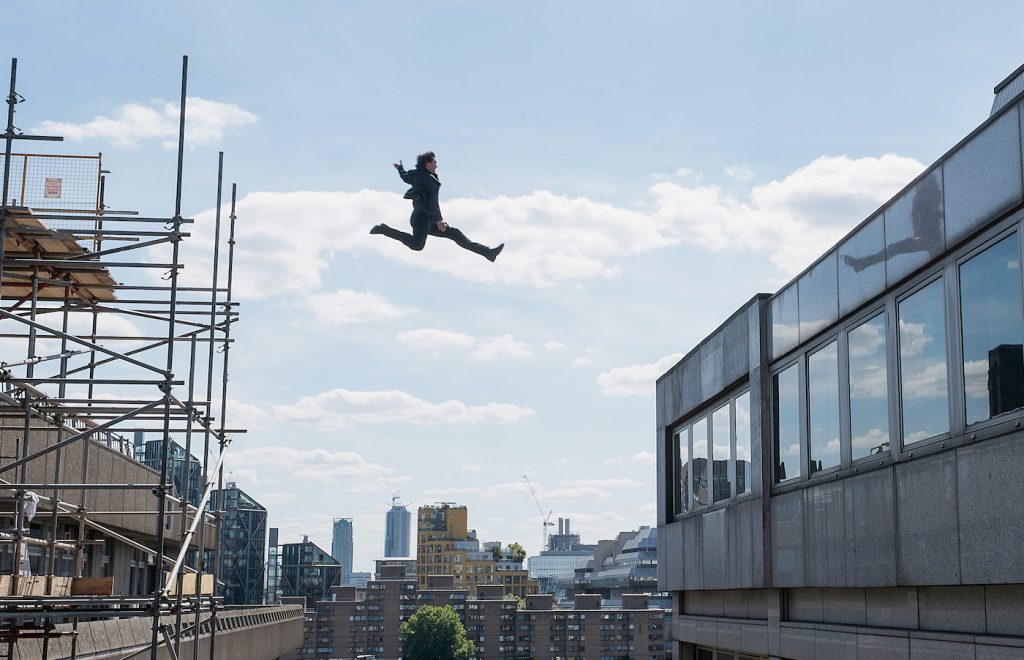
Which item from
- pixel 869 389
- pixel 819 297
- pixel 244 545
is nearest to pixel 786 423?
pixel 819 297

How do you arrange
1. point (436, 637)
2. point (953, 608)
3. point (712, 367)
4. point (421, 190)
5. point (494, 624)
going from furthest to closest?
1. point (494, 624)
2. point (436, 637)
3. point (712, 367)
4. point (421, 190)
5. point (953, 608)

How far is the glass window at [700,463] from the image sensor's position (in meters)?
21.2

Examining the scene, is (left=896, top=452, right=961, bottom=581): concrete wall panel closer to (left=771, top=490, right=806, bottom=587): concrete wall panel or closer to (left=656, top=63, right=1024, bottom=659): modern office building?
(left=656, top=63, right=1024, bottom=659): modern office building

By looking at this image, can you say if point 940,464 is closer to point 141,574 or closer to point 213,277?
point 213,277

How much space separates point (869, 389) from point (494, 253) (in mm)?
4755

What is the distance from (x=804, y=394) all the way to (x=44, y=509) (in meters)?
10.7

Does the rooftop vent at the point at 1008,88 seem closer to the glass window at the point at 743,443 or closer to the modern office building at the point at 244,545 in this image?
the glass window at the point at 743,443

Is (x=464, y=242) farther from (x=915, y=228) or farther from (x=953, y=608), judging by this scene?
(x=953, y=608)

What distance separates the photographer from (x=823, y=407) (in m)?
15.2

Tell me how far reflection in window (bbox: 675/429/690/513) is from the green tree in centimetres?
11403

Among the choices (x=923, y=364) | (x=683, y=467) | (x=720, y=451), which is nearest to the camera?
(x=923, y=364)

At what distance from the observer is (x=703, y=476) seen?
842 inches

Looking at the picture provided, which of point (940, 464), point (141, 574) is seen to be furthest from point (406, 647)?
point (940, 464)

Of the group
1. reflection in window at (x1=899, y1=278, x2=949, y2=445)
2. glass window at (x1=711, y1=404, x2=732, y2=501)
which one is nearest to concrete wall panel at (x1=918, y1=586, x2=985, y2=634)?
reflection in window at (x1=899, y1=278, x2=949, y2=445)
